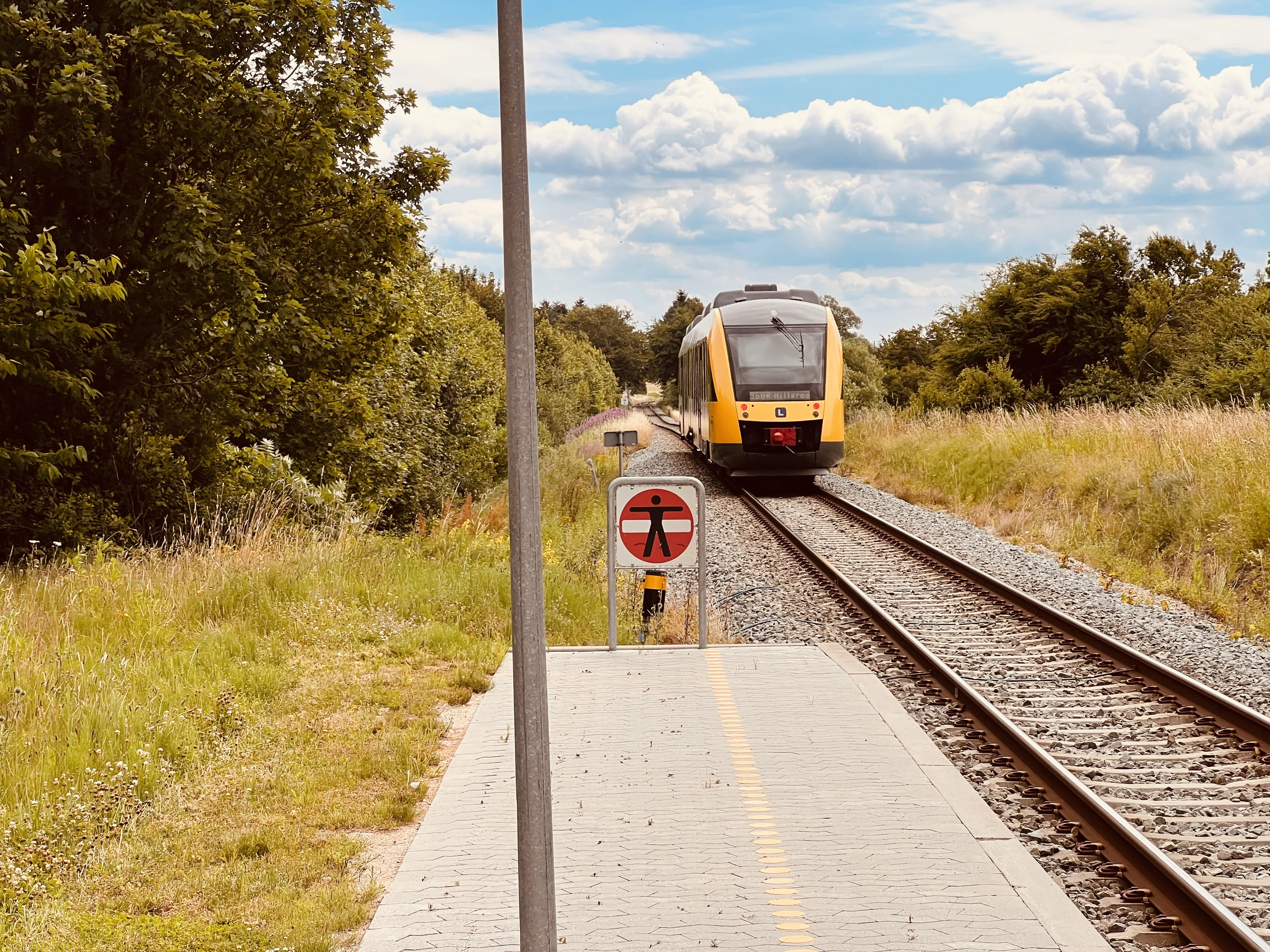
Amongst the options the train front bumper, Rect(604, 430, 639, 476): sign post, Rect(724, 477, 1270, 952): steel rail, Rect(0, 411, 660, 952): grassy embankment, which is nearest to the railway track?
Rect(724, 477, 1270, 952): steel rail

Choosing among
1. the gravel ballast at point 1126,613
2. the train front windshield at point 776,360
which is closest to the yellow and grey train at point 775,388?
the train front windshield at point 776,360

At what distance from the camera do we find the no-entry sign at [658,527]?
28.9 feet

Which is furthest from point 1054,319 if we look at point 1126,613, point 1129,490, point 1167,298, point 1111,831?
point 1111,831

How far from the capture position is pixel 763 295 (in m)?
23.8

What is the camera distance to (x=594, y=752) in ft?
21.6

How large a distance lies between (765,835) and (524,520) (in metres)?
2.75

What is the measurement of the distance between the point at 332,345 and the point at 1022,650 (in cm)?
985

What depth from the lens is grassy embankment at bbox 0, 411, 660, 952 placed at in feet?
14.9

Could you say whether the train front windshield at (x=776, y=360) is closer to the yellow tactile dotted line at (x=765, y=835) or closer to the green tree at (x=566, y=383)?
the green tree at (x=566, y=383)

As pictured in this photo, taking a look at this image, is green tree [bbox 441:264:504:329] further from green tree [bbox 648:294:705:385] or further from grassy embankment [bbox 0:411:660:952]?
grassy embankment [bbox 0:411:660:952]

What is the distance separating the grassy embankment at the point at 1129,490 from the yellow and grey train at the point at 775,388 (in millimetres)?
2394

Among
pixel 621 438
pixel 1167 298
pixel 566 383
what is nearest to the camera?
pixel 621 438

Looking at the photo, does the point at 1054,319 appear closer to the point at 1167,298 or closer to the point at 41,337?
the point at 1167,298

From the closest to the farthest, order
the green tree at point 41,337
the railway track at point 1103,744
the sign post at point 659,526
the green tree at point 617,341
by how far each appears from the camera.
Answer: the railway track at point 1103,744 → the sign post at point 659,526 → the green tree at point 41,337 → the green tree at point 617,341
